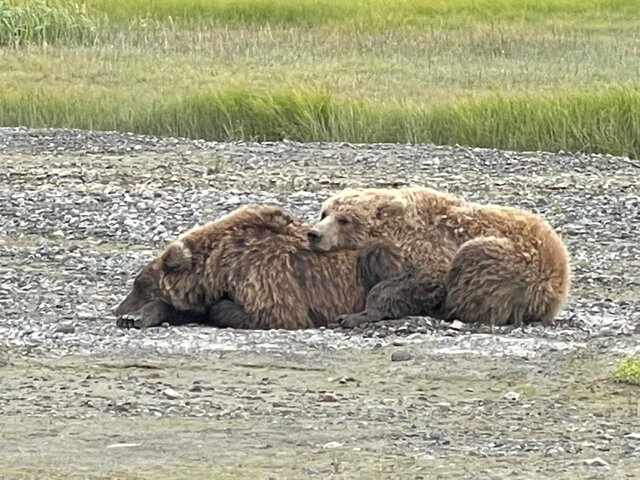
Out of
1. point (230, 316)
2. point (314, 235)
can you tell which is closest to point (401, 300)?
point (314, 235)

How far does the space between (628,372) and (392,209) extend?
6.59 ft

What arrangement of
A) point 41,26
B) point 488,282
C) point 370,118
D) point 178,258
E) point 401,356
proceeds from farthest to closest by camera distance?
point 41,26
point 370,118
point 178,258
point 488,282
point 401,356

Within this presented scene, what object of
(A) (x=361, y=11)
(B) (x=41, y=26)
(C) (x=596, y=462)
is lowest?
(A) (x=361, y=11)

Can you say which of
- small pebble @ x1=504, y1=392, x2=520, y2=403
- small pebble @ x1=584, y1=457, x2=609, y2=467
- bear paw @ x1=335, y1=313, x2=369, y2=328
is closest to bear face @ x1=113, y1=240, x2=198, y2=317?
bear paw @ x1=335, y1=313, x2=369, y2=328

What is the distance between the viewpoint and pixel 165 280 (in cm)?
971

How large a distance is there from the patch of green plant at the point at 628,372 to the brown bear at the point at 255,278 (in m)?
1.69

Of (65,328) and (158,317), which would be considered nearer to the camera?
(65,328)

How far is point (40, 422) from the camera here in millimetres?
7328

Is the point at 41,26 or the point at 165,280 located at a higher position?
the point at 165,280

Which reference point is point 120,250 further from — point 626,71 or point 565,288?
point 626,71

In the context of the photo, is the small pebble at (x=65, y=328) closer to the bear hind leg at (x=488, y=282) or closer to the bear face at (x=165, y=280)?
the bear face at (x=165, y=280)

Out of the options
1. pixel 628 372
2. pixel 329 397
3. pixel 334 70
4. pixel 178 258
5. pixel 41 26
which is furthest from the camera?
pixel 41 26

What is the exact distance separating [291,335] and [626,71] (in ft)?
54.1

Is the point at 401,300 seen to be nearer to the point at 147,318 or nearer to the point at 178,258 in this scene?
the point at 178,258
